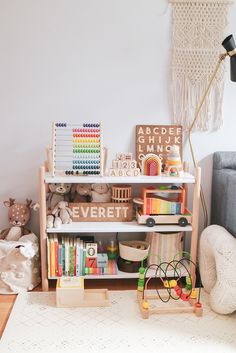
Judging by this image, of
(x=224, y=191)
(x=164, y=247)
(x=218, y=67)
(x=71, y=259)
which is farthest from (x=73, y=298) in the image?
(x=218, y=67)

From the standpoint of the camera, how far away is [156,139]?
244cm

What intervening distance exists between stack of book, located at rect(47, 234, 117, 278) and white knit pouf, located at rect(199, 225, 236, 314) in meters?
0.56

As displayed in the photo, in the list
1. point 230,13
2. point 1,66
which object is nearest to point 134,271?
point 1,66

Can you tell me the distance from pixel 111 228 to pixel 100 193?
0.83ft

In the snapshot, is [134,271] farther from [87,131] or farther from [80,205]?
[87,131]

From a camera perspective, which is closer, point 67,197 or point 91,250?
point 91,250

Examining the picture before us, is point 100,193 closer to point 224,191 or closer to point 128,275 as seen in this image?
point 128,275

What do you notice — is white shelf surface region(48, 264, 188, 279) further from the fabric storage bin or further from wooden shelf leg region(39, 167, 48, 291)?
wooden shelf leg region(39, 167, 48, 291)

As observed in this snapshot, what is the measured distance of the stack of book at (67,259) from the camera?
2221 millimetres

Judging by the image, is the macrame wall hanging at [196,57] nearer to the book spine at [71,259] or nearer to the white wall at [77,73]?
the white wall at [77,73]

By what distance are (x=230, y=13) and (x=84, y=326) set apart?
80.3 inches

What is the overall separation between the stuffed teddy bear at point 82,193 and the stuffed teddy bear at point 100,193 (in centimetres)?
4

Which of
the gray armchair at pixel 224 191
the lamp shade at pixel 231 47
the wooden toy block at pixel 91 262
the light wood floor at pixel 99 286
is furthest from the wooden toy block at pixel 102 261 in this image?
the lamp shade at pixel 231 47

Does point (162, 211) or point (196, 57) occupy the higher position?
point (196, 57)
